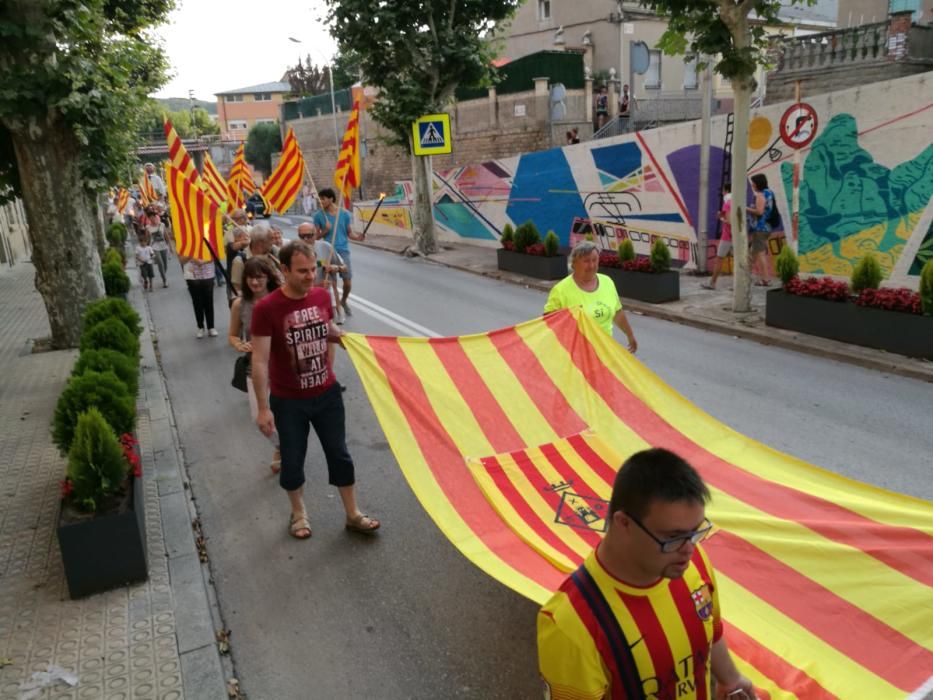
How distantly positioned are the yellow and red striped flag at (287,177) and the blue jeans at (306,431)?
7.94 meters

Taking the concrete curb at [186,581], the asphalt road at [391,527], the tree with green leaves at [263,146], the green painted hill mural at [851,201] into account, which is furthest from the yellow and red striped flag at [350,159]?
the tree with green leaves at [263,146]

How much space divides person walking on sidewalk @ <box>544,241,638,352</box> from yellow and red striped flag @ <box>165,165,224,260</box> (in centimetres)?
502

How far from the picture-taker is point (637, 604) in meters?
1.97

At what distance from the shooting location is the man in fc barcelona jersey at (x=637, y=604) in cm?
190

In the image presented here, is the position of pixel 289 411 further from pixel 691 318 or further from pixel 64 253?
pixel 691 318

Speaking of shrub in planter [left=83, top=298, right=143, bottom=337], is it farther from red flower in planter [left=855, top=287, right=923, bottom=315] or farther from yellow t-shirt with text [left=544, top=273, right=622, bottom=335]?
red flower in planter [left=855, top=287, right=923, bottom=315]

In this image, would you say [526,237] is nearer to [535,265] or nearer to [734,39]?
[535,265]

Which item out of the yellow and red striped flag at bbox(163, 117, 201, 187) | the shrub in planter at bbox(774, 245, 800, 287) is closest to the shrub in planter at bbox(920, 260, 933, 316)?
the shrub in planter at bbox(774, 245, 800, 287)

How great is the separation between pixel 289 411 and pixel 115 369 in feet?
7.52

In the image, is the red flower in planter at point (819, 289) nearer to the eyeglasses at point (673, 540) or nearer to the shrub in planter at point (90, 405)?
the shrub in planter at point (90, 405)

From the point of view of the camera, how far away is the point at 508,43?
4112cm

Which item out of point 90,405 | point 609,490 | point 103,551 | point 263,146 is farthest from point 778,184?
point 263,146

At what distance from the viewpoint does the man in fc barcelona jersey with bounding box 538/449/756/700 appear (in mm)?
1901

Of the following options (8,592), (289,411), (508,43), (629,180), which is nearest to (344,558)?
(289,411)
